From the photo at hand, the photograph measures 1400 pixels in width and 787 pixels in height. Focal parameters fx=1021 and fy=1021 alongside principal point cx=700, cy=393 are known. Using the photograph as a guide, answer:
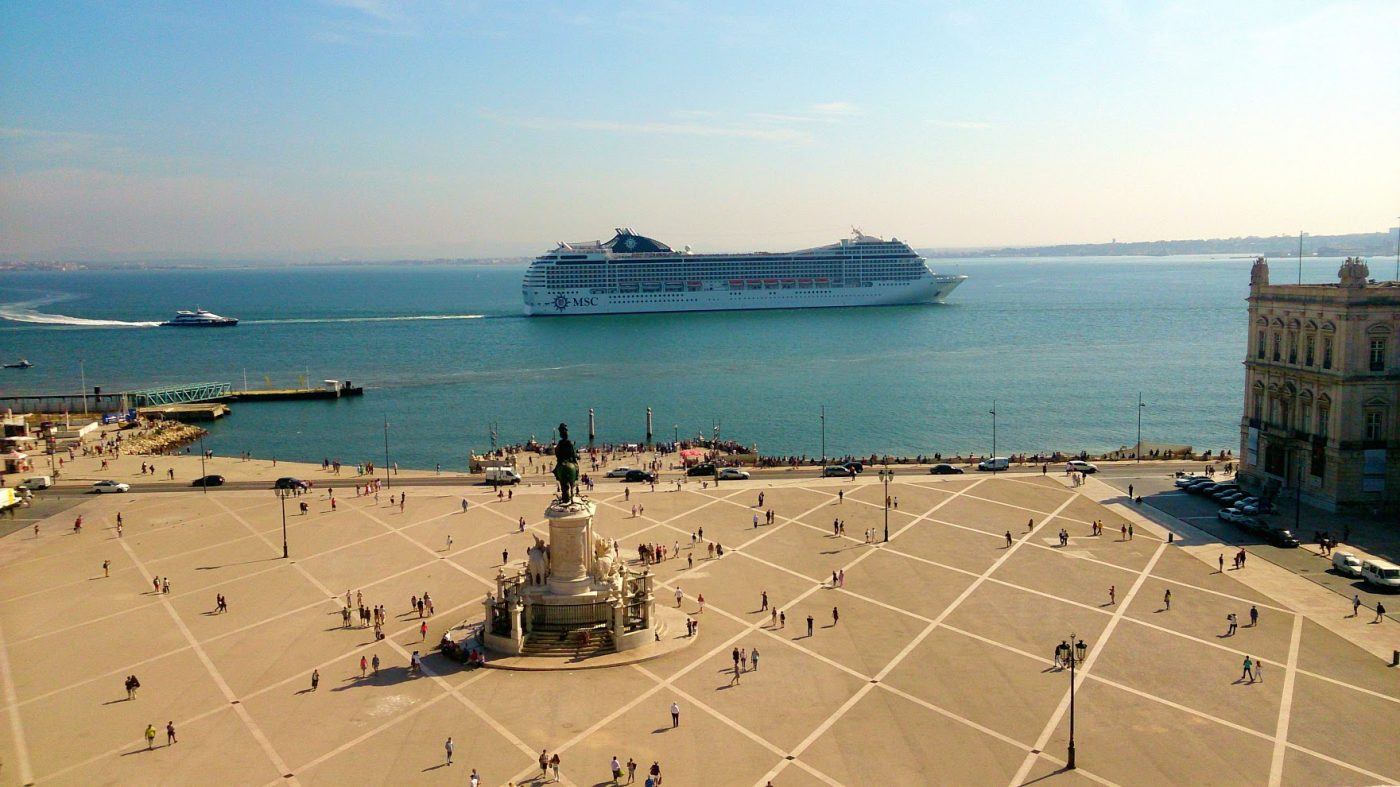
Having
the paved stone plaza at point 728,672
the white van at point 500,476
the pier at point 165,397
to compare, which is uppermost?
the pier at point 165,397

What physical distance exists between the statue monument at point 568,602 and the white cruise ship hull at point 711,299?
133145 mm

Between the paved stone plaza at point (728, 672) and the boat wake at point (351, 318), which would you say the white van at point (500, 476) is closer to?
the paved stone plaza at point (728, 672)

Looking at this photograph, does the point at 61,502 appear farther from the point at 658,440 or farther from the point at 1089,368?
the point at 1089,368

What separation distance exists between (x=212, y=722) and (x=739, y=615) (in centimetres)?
1339

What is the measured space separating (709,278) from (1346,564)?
13319 cm

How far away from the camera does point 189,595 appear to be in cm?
3102

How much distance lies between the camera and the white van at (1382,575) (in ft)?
98.5

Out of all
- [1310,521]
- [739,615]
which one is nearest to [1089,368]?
[1310,521]

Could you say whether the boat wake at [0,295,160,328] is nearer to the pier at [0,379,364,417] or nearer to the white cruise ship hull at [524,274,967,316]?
the white cruise ship hull at [524,274,967,316]

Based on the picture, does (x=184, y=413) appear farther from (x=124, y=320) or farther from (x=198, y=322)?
(x=124, y=320)

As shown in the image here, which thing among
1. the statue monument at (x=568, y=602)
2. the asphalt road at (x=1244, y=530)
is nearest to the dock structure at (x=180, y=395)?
the statue monument at (x=568, y=602)

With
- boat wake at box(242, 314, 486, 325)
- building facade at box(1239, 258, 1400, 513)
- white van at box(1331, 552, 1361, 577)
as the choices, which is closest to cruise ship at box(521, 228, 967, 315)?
boat wake at box(242, 314, 486, 325)

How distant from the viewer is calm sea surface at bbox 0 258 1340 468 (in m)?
68.0

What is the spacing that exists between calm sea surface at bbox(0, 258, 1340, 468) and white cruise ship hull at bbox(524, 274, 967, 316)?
2.42 meters
